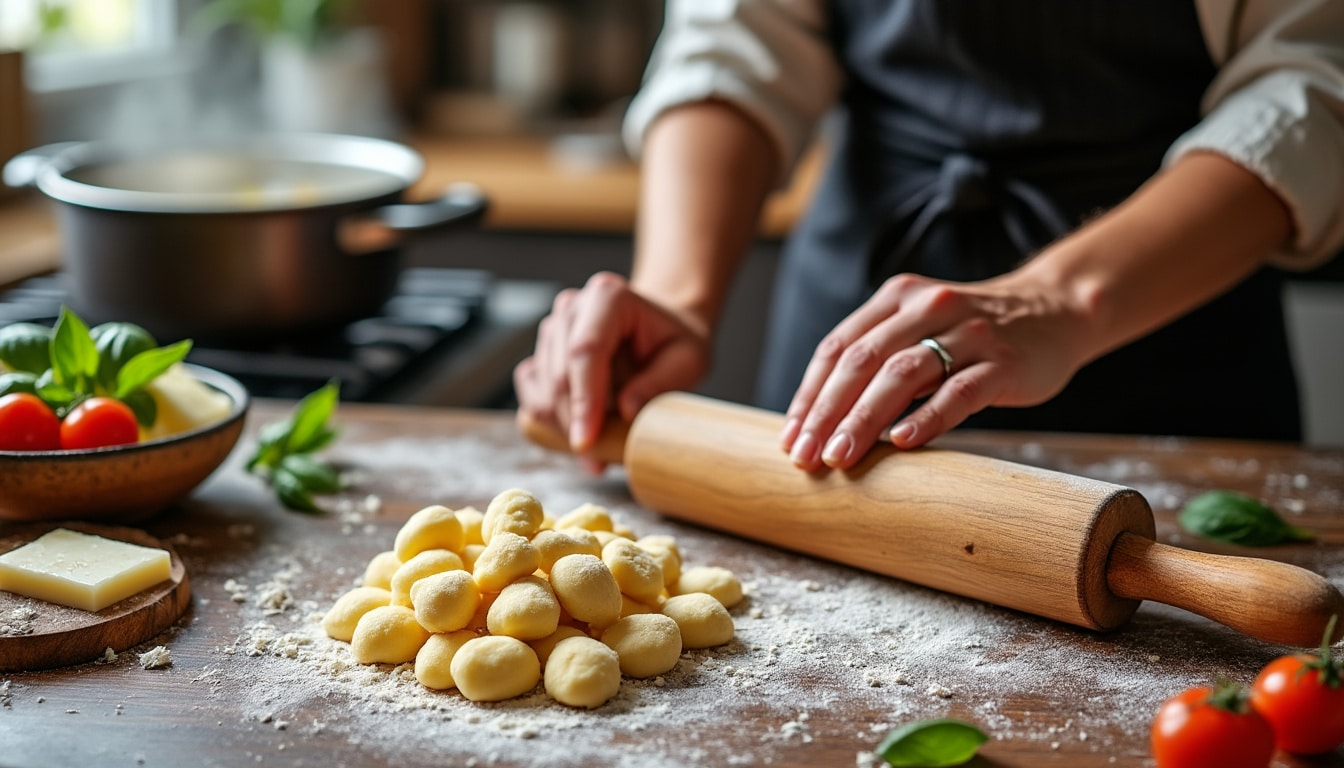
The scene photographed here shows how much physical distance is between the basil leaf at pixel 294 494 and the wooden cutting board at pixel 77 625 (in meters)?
0.19

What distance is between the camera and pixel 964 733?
2.50 ft

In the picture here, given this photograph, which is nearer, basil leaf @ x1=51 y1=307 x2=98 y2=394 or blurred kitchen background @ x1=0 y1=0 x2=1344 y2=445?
basil leaf @ x1=51 y1=307 x2=98 y2=394

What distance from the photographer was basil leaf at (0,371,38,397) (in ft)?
3.49

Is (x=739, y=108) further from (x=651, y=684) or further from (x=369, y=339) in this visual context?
(x=651, y=684)

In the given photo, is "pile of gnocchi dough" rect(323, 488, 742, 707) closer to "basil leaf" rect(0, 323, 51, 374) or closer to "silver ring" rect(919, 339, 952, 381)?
"silver ring" rect(919, 339, 952, 381)

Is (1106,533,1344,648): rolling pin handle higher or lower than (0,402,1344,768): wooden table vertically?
higher

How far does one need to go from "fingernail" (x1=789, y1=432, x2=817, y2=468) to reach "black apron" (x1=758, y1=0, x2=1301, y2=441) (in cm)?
50

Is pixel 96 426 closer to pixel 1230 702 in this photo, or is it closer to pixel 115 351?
pixel 115 351

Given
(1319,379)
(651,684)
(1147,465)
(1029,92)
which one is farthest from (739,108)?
(1319,379)

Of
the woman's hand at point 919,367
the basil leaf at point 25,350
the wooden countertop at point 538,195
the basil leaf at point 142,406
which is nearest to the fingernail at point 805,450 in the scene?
the woman's hand at point 919,367

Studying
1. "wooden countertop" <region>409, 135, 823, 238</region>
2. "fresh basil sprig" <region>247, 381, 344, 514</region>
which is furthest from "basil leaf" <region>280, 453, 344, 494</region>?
"wooden countertop" <region>409, 135, 823, 238</region>

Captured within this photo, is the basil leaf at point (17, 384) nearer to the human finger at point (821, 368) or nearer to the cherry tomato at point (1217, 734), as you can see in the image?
Result: the human finger at point (821, 368)

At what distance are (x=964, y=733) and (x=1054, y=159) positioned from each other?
0.86m

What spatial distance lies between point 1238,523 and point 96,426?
961mm
